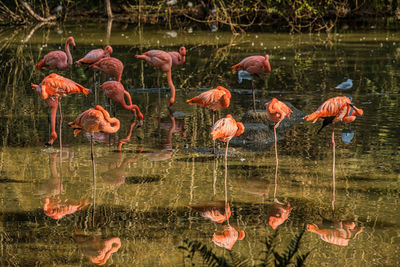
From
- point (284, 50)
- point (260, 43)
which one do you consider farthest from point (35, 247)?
point (260, 43)

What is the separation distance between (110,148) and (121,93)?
1273mm

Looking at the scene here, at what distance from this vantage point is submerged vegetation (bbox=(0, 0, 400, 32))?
19.2 m

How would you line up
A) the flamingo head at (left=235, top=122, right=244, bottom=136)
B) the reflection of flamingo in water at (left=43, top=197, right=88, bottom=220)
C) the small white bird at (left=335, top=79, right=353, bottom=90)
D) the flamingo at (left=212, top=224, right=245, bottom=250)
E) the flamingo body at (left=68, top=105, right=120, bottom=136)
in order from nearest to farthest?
1. the flamingo at (left=212, top=224, right=245, bottom=250)
2. the reflection of flamingo in water at (left=43, top=197, right=88, bottom=220)
3. the flamingo body at (left=68, top=105, right=120, bottom=136)
4. the flamingo head at (left=235, top=122, right=244, bottom=136)
5. the small white bird at (left=335, top=79, right=353, bottom=90)

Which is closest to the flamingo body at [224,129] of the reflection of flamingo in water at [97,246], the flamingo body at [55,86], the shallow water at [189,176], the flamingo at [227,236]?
the shallow water at [189,176]

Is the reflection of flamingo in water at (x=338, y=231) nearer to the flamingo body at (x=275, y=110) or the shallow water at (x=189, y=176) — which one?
the shallow water at (x=189, y=176)

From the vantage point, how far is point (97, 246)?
4.58 metres

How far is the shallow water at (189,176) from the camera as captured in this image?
4613 mm

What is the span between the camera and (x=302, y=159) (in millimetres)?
6715

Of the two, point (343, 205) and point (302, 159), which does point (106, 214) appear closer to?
point (343, 205)

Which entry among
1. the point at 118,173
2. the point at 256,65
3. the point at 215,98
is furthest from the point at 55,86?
the point at 256,65

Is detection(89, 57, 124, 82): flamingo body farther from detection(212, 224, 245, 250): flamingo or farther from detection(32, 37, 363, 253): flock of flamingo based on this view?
detection(212, 224, 245, 250): flamingo

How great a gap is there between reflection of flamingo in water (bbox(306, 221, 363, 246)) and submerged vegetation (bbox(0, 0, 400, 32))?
45.4 feet

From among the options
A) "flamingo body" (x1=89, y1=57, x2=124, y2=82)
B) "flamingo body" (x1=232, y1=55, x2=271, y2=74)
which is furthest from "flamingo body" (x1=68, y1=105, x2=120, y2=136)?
"flamingo body" (x1=89, y1=57, x2=124, y2=82)

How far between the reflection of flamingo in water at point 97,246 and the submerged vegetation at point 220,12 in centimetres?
1444
